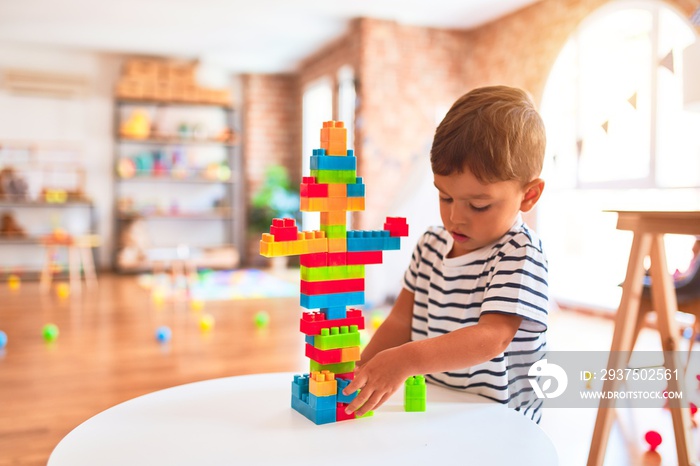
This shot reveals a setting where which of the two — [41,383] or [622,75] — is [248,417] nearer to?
[41,383]

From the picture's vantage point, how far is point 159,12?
5.86m

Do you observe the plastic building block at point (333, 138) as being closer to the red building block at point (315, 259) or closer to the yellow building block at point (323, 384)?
the red building block at point (315, 259)

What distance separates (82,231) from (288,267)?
2.53m

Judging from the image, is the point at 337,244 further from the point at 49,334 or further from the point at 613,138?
the point at 613,138

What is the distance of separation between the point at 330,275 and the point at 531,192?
387 mm

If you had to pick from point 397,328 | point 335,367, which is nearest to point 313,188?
point 335,367

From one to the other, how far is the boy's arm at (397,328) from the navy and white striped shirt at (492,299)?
0.02 m

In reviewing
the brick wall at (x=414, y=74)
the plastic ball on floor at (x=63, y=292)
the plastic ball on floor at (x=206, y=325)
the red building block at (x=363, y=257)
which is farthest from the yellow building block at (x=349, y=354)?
the plastic ball on floor at (x=63, y=292)

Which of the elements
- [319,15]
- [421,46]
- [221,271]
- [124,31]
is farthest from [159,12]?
[221,271]

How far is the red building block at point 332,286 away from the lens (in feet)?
2.74

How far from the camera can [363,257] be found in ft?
2.89

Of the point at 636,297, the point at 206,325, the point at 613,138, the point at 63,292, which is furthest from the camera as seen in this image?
the point at 63,292

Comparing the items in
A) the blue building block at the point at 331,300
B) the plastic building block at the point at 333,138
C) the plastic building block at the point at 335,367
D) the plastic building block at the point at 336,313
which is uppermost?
the plastic building block at the point at 333,138

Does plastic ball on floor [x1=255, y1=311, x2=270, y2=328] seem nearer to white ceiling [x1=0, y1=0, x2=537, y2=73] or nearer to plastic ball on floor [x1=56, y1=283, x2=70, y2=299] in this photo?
plastic ball on floor [x1=56, y1=283, x2=70, y2=299]
